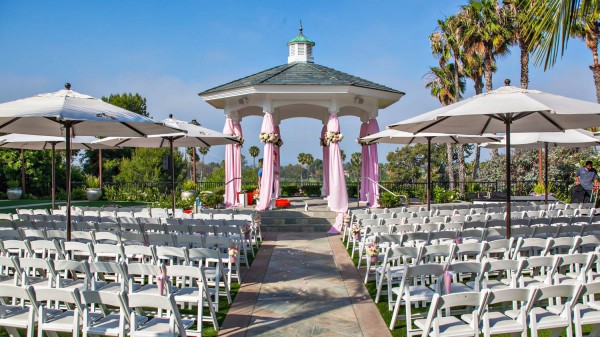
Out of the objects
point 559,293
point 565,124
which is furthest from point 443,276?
point 565,124

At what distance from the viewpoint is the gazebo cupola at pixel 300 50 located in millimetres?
18578

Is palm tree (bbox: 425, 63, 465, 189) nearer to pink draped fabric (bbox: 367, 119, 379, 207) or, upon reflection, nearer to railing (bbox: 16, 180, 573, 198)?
railing (bbox: 16, 180, 573, 198)

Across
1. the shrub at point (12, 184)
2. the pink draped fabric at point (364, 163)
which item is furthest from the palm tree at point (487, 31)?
the shrub at point (12, 184)

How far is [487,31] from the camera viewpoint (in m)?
23.9

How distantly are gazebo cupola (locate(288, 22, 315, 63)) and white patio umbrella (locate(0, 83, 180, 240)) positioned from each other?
1061 cm

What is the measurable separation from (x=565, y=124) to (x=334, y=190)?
22.4 feet

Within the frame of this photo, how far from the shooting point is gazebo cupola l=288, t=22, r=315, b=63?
18.6 meters

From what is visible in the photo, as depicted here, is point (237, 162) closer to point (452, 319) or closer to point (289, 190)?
point (289, 190)

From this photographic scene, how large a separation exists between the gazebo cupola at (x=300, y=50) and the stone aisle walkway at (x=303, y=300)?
1034 cm

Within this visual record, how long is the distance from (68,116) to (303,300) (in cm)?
384

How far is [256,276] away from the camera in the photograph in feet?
25.9

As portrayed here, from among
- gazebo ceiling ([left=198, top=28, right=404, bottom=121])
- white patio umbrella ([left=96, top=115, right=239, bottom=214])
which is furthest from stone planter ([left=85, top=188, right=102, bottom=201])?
white patio umbrella ([left=96, top=115, right=239, bottom=214])

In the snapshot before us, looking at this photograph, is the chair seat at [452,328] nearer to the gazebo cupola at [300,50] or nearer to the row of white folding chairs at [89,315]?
the row of white folding chairs at [89,315]

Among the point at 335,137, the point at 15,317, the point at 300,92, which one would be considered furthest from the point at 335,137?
the point at 15,317
